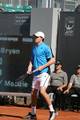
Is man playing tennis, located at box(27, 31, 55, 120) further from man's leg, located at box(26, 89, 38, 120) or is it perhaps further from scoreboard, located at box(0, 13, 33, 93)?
scoreboard, located at box(0, 13, 33, 93)

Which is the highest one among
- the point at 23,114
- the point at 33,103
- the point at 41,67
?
the point at 41,67

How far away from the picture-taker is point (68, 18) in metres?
13.6

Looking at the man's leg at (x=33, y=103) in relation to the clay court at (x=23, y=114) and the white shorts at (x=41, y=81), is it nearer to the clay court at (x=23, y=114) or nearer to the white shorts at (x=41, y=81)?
the white shorts at (x=41, y=81)

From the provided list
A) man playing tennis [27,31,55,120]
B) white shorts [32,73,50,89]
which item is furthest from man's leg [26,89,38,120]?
white shorts [32,73,50,89]

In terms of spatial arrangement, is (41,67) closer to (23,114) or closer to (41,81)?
(41,81)

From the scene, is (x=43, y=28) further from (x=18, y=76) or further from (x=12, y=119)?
(x=12, y=119)

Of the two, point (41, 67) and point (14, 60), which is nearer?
point (41, 67)

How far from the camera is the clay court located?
37.4 feet

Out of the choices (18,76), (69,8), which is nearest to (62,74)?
(18,76)

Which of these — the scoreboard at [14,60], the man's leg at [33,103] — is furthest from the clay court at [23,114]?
the scoreboard at [14,60]

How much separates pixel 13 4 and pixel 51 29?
5.85m

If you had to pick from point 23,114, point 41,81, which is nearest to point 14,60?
point 23,114

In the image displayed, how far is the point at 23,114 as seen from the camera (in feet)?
39.1

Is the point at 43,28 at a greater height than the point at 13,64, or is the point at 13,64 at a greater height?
the point at 43,28
